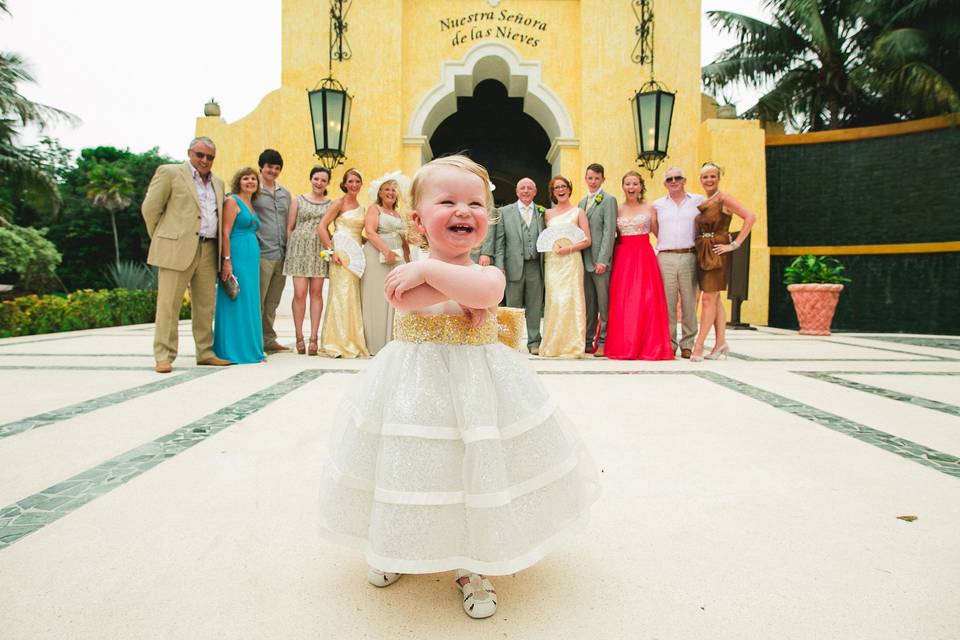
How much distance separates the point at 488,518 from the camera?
3.97ft

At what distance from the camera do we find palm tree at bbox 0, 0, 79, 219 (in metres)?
17.0

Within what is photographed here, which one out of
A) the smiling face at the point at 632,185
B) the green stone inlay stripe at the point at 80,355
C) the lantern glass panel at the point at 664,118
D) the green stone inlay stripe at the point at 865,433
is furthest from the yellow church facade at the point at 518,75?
the green stone inlay stripe at the point at 865,433

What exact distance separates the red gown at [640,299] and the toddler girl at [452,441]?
4.40 metres

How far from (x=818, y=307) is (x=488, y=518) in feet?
28.8

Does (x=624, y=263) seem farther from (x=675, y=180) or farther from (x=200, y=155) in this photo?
(x=200, y=155)

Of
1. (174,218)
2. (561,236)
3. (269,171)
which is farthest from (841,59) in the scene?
(174,218)

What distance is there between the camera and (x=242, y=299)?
5062 millimetres

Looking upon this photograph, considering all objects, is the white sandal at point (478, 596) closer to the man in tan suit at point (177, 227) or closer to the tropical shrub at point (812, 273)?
the man in tan suit at point (177, 227)

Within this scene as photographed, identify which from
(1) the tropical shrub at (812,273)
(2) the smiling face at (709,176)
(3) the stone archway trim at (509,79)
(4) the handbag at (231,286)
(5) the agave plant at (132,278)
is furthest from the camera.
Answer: (5) the agave plant at (132,278)

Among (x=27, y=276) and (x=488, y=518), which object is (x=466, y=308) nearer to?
(x=488, y=518)

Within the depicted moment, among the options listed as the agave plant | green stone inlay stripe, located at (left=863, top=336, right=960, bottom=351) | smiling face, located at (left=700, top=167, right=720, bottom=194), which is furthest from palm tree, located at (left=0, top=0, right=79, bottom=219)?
green stone inlay stripe, located at (left=863, top=336, right=960, bottom=351)

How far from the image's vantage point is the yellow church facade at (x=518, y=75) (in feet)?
30.6

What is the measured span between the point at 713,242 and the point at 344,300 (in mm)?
3620

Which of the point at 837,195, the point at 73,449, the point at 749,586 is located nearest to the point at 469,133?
the point at 837,195
